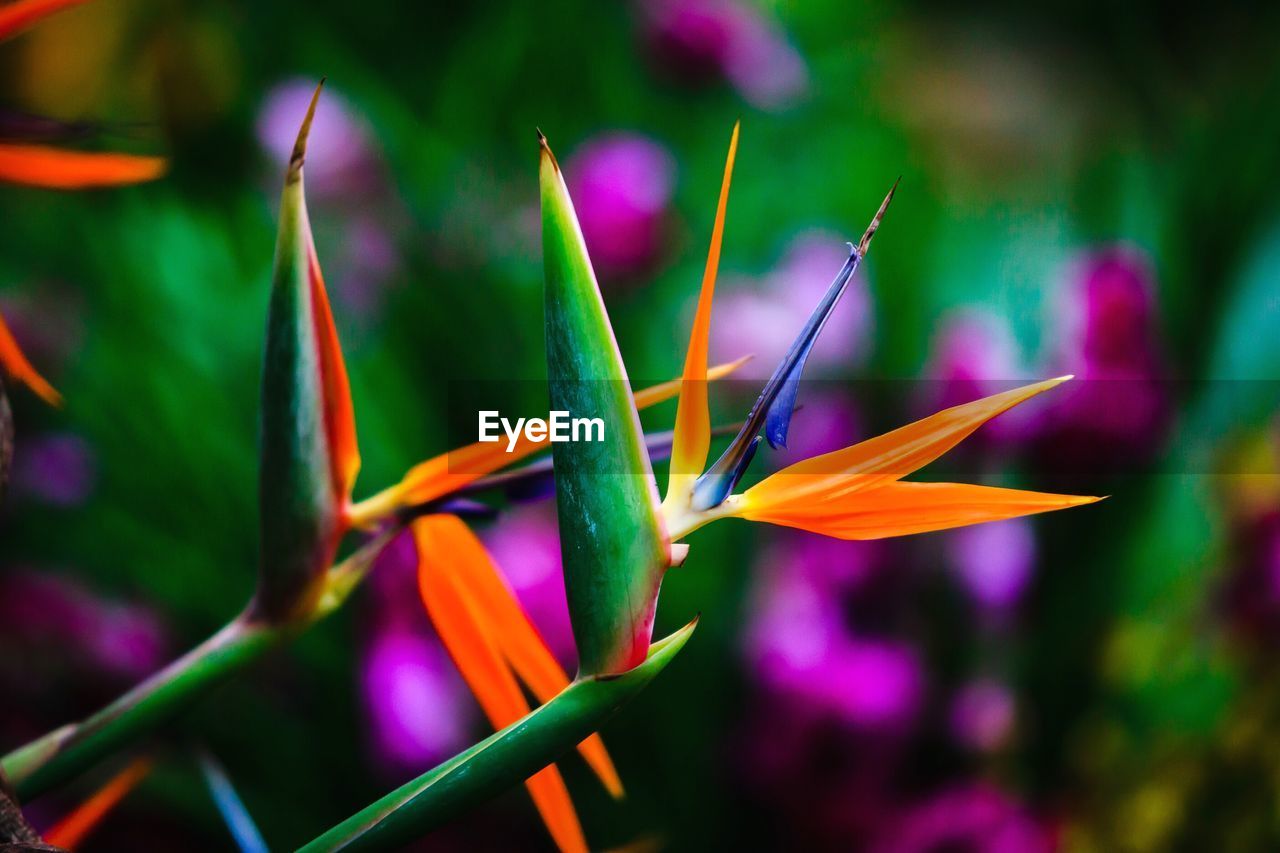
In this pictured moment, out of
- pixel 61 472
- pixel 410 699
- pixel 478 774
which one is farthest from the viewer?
pixel 61 472

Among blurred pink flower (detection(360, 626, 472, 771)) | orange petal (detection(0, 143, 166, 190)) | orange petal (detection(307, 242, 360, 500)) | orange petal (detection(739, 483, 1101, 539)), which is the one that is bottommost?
blurred pink flower (detection(360, 626, 472, 771))

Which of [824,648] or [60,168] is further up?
[60,168]

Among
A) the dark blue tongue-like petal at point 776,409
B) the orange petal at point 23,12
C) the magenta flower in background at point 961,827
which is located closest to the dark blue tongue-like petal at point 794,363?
the dark blue tongue-like petal at point 776,409

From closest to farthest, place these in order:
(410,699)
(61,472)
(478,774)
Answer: (478,774) → (410,699) → (61,472)

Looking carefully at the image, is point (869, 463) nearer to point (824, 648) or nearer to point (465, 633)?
point (465, 633)

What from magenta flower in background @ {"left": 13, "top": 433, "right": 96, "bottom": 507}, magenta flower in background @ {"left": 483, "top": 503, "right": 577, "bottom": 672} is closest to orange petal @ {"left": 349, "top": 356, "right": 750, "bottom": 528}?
magenta flower in background @ {"left": 483, "top": 503, "right": 577, "bottom": 672}

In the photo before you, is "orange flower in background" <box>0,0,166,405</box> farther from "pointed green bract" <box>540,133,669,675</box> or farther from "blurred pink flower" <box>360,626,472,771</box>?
"blurred pink flower" <box>360,626,472,771</box>

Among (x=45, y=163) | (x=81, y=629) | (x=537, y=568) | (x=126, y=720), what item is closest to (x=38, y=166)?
(x=45, y=163)
